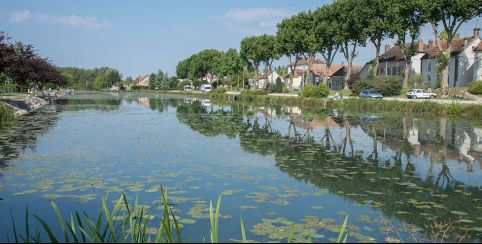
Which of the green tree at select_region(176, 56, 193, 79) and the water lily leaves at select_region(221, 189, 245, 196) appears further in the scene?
the green tree at select_region(176, 56, 193, 79)

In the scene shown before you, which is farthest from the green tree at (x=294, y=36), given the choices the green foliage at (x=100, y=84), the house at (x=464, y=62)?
the green foliage at (x=100, y=84)

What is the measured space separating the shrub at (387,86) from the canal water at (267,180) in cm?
3177

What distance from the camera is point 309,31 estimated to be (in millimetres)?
65062

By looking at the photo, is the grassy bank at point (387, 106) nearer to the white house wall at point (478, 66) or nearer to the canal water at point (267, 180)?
the canal water at point (267, 180)

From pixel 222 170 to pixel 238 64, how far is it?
88278 mm

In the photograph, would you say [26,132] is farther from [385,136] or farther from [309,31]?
[309,31]

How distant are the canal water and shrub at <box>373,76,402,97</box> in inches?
1251

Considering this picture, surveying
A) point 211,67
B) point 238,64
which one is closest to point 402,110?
point 238,64

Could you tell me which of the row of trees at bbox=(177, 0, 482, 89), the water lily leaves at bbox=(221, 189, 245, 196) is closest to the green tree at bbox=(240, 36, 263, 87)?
the row of trees at bbox=(177, 0, 482, 89)

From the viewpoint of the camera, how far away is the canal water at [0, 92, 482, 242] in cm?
781

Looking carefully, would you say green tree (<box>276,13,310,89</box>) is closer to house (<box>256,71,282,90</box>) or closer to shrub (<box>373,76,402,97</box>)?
shrub (<box>373,76,402,97</box>)

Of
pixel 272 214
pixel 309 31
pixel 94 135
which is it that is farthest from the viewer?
pixel 309 31

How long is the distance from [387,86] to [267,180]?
44.9 metres

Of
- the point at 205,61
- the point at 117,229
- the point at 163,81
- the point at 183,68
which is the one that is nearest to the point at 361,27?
the point at 117,229
